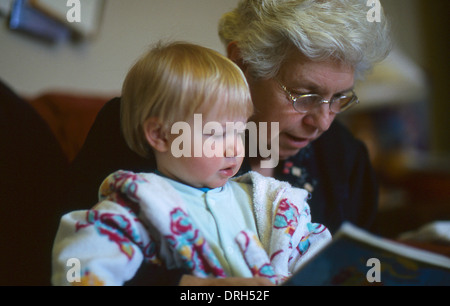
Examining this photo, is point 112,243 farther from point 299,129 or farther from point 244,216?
point 299,129

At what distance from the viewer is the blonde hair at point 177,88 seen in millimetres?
541

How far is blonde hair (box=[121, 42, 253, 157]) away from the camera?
0.54m

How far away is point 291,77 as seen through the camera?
29.3 inches

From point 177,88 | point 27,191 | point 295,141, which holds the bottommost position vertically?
point 27,191

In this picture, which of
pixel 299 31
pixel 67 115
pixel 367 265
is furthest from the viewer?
pixel 67 115

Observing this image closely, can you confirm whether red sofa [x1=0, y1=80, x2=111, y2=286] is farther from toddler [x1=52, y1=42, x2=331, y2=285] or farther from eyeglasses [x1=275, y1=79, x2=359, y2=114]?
eyeglasses [x1=275, y1=79, x2=359, y2=114]

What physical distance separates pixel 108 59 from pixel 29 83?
407 mm

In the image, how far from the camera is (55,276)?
0.49m

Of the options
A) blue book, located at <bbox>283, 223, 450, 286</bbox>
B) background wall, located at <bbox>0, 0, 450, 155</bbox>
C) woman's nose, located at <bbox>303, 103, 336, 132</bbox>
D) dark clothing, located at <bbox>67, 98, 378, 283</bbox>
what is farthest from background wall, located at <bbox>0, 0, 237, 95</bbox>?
blue book, located at <bbox>283, 223, 450, 286</bbox>

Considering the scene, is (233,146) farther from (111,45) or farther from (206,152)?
(111,45)

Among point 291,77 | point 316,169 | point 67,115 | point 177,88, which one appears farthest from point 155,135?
point 67,115

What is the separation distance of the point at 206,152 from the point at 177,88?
0.09m

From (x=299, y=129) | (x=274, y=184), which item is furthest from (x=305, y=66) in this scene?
(x=274, y=184)

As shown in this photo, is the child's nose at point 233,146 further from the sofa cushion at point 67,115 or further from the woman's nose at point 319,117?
the sofa cushion at point 67,115
